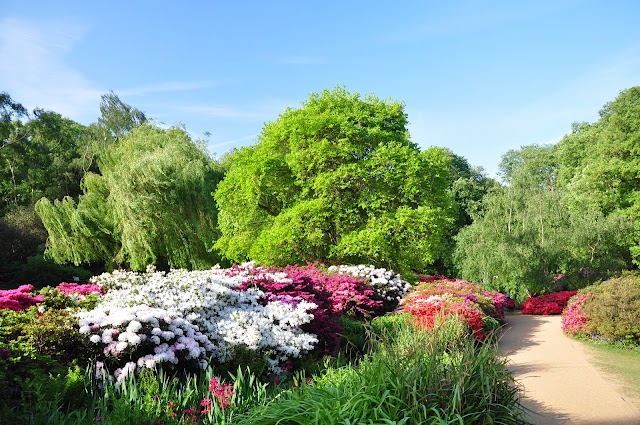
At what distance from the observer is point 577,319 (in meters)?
10.4

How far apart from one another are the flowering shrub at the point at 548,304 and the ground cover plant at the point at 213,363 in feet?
34.2

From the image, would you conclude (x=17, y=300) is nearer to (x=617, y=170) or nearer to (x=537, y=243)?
(x=537, y=243)

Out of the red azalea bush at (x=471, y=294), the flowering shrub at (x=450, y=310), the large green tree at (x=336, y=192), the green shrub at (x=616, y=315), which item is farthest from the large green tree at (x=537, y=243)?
the flowering shrub at (x=450, y=310)

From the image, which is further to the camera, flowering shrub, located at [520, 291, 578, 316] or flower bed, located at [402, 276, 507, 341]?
flowering shrub, located at [520, 291, 578, 316]

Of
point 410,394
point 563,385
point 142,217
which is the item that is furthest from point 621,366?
point 142,217

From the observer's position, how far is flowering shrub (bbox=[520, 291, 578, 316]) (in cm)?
1545

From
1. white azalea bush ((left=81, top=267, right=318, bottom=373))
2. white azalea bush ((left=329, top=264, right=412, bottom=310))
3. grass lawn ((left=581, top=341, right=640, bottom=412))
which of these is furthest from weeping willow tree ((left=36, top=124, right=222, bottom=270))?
grass lawn ((left=581, top=341, right=640, bottom=412))

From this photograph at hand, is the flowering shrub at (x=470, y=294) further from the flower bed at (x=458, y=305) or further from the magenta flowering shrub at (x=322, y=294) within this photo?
the magenta flowering shrub at (x=322, y=294)

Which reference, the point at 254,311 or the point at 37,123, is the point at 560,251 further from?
the point at 37,123

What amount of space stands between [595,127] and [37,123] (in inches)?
1265

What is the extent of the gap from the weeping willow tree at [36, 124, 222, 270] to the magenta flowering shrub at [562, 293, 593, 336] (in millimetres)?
12952

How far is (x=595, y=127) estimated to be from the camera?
27.8m

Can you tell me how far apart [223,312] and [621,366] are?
20.3 feet

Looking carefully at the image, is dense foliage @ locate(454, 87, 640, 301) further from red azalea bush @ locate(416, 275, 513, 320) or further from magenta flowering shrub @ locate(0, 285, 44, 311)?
magenta flowering shrub @ locate(0, 285, 44, 311)
